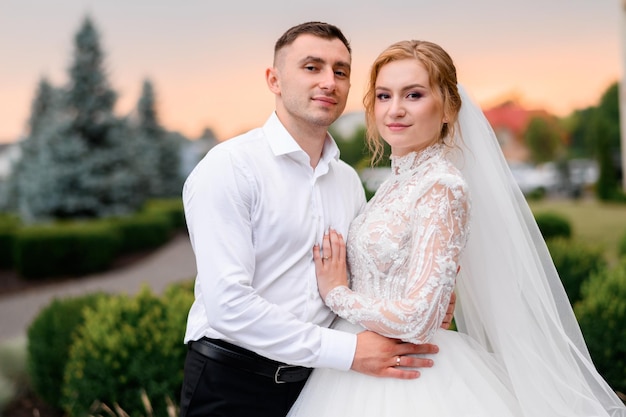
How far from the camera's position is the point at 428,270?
221 centimetres

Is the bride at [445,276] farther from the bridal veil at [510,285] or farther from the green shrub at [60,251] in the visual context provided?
the green shrub at [60,251]

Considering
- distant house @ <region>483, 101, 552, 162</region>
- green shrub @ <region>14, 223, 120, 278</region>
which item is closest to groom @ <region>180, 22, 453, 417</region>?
green shrub @ <region>14, 223, 120, 278</region>

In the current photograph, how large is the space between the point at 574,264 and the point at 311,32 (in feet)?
18.7

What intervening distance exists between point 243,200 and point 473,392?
1.15 m

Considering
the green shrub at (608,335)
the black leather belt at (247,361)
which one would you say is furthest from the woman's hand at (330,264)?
the green shrub at (608,335)

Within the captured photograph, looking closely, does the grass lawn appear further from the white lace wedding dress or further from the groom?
the groom

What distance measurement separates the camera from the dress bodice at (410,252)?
2.22 meters

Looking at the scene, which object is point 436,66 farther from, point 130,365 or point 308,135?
point 130,365

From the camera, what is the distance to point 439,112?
249 centimetres

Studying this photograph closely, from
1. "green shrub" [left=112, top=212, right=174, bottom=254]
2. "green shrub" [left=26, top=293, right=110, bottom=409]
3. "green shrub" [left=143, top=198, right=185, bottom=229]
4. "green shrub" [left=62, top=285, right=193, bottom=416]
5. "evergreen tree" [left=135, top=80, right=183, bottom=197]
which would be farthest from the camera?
"evergreen tree" [left=135, top=80, right=183, bottom=197]

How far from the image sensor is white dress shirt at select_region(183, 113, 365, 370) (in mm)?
2283

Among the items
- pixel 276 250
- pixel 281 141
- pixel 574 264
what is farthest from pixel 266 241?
pixel 574 264

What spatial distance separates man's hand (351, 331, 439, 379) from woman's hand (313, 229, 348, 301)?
0.24 m

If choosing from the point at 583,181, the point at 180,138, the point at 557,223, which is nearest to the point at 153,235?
the point at 557,223
